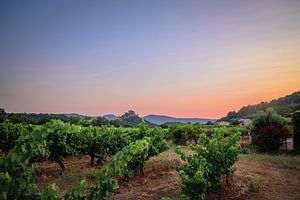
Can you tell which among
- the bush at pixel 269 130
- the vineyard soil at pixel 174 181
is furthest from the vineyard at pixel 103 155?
the bush at pixel 269 130

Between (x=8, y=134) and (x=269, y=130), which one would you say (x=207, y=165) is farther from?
(x=269, y=130)

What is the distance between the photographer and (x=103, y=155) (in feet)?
41.2

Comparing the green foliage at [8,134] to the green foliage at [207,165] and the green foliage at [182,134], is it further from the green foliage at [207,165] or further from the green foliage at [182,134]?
the green foliage at [182,134]

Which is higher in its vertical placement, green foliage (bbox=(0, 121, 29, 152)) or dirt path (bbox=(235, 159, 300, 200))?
green foliage (bbox=(0, 121, 29, 152))

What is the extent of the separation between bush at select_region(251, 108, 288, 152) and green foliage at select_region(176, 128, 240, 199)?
963 cm

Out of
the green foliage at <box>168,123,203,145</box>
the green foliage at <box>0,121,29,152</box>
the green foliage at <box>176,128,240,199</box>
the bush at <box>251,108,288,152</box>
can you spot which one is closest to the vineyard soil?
the green foliage at <box>176,128,240,199</box>

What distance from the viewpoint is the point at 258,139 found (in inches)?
724

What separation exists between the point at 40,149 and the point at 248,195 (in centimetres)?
669

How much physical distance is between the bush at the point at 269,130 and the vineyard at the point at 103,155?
7356mm

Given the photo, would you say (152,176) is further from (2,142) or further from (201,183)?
(2,142)

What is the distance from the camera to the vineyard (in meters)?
3.07

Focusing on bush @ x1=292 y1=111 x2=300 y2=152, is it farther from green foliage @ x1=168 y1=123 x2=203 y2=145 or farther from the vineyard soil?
green foliage @ x1=168 y1=123 x2=203 y2=145

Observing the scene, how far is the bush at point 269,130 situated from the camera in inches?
700

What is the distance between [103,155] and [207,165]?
230 inches
